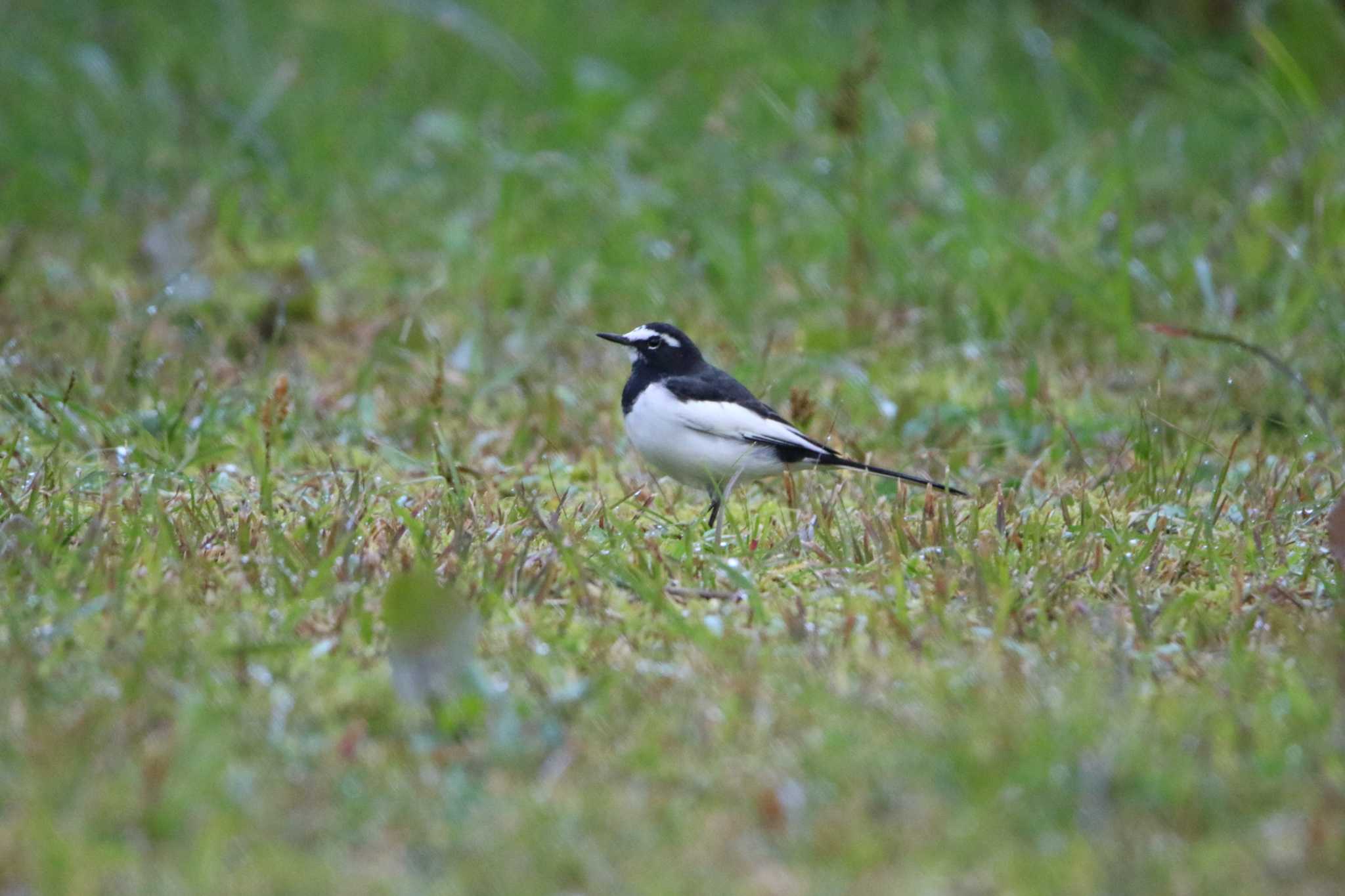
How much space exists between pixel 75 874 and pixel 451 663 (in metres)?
0.82

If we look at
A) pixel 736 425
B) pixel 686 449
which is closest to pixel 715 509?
pixel 686 449

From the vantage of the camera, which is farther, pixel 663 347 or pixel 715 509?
pixel 663 347

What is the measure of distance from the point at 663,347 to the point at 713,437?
1.85 ft

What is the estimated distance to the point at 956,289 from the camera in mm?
6523

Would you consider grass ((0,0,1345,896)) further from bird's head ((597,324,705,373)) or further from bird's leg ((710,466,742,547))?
bird's head ((597,324,705,373))

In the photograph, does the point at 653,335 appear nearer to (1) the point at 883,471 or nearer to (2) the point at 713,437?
(2) the point at 713,437

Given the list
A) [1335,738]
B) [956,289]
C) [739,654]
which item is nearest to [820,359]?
[956,289]

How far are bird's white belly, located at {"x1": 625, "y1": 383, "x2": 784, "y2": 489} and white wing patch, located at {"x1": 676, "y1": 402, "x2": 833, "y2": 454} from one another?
1 cm

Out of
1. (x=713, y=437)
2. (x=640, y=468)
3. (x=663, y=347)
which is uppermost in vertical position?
(x=663, y=347)

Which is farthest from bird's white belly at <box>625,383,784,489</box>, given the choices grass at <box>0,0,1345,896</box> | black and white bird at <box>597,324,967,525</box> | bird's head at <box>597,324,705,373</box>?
bird's head at <box>597,324,705,373</box>

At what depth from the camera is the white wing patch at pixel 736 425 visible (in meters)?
4.57

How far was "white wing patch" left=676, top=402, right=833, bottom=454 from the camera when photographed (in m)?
4.57

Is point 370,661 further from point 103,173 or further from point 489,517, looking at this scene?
point 103,173

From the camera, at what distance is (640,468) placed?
5059mm
